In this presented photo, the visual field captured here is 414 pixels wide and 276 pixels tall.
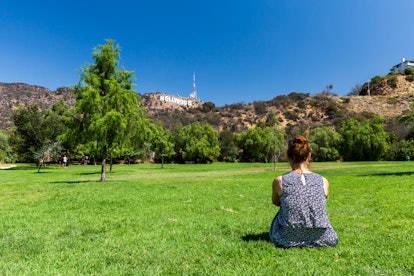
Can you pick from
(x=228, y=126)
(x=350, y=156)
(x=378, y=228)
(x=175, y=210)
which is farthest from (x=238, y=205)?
(x=228, y=126)

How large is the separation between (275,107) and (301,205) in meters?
105

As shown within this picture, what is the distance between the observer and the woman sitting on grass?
17.3 feet

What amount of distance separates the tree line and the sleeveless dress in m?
17.6

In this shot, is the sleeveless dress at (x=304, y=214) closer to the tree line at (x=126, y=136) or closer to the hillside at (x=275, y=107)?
the tree line at (x=126, y=136)

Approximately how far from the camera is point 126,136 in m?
23.0

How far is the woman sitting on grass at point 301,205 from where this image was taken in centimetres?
528

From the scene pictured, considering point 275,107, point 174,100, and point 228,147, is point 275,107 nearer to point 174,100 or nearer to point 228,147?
point 228,147

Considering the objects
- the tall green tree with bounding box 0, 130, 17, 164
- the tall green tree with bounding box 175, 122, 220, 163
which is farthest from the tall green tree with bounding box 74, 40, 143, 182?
the tall green tree with bounding box 175, 122, 220, 163

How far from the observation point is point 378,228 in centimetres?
713

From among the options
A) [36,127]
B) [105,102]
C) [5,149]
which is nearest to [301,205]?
[105,102]

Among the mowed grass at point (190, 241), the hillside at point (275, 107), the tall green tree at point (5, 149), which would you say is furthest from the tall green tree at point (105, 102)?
the hillside at point (275, 107)

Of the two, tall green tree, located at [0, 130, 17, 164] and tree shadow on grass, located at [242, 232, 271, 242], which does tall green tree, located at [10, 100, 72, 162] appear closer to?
tall green tree, located at [0, 130, 17, 164]

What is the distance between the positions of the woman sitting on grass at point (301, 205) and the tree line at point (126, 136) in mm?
17484

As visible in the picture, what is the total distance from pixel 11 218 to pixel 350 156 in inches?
2686
